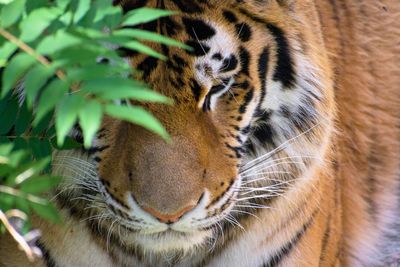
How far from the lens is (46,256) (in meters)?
2.87

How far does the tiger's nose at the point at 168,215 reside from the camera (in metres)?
2.38

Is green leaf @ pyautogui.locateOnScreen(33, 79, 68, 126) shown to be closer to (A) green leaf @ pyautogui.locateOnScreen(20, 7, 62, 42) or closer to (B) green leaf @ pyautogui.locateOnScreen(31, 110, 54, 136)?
(A) green leaf @ pyautogui.locateOnScreen(20, 7, 62, 42)

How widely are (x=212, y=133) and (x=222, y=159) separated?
0.08 m

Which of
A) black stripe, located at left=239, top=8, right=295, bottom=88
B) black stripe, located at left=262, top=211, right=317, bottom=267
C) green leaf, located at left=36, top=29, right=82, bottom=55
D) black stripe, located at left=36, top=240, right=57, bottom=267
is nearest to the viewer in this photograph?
green leaf, located at left=36, top=29, right=82, bottom=55

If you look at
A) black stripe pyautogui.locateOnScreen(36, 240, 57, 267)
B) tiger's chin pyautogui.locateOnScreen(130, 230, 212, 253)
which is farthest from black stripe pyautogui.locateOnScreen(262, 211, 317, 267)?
black stripe pyautogui.locateOnScreen(36, 240, 57, 267)

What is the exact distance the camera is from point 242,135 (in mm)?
2631

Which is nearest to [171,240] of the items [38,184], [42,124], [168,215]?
[168,215]

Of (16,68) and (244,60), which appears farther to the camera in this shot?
(244,60)

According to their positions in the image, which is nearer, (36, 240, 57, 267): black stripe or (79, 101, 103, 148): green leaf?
(79, 101, 103, 148): green leaf

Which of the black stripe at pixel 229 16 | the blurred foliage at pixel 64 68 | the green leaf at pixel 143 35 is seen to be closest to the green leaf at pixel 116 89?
the blurred foliage at pixel 64 68

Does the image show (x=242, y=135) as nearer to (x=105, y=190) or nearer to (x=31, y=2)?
(x=105, y=190)

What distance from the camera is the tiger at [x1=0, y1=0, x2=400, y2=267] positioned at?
7.87 ft

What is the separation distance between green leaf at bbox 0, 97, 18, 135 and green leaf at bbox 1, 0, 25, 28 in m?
0.52

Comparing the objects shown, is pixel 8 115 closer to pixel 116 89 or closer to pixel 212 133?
pixel 212 133
